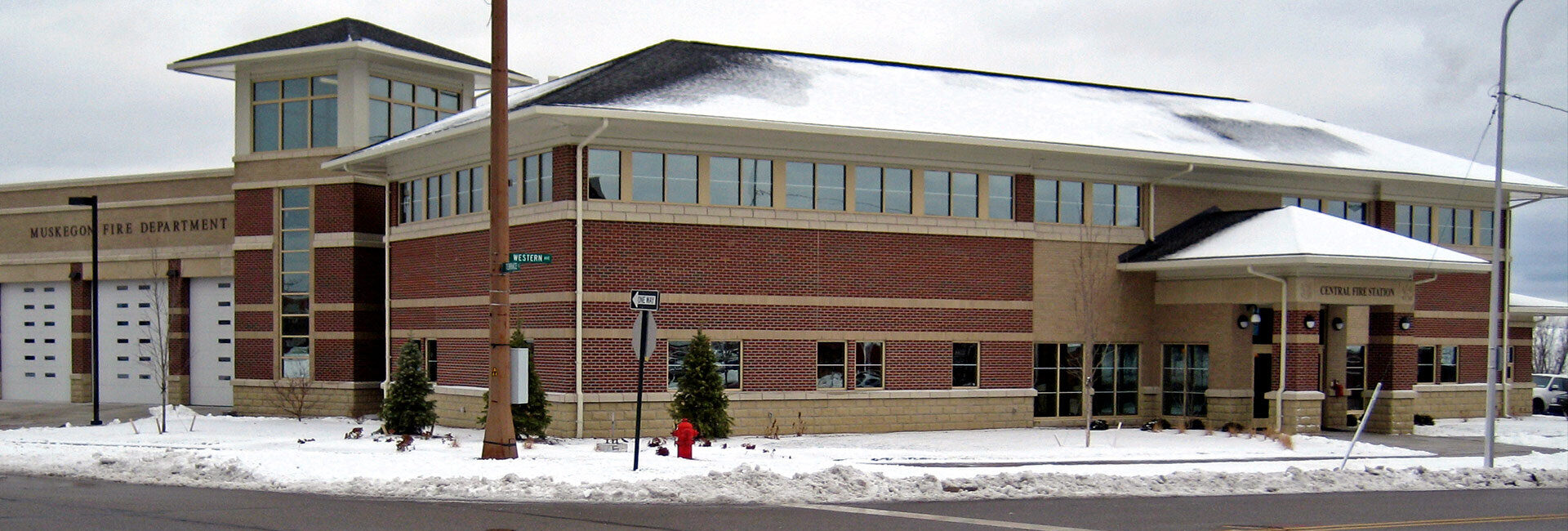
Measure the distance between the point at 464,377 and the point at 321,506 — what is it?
43.1 ft

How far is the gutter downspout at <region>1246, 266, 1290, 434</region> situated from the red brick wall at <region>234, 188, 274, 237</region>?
22.8 metres

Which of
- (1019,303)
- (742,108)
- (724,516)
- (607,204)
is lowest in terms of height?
(724,516)

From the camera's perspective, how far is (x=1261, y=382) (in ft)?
96.5

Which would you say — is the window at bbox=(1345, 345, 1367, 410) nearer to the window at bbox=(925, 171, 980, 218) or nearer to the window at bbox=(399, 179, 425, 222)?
the window at bbox=(925, 171, 980, 218)

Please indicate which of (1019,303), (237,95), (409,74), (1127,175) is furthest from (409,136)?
(1127,175)

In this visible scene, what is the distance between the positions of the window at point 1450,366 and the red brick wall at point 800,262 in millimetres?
13857

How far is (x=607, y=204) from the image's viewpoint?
24.9 meters

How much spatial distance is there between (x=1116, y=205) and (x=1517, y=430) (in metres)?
11.8

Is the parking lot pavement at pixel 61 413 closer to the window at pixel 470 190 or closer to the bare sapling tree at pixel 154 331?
the bare sapling tree at pixel 154 331

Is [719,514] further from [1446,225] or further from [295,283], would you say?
[1446,225]

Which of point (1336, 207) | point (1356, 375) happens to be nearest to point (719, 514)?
point (1356, 375)

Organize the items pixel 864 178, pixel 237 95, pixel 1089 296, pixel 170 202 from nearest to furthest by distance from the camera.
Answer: pixel 864 178
pixel 1089 296
pixel 237 95
pixel 170 202

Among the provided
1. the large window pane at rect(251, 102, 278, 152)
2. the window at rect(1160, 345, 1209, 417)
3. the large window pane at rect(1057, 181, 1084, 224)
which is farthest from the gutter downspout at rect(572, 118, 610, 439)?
the window at rect(1160, 345, 1209, 417)

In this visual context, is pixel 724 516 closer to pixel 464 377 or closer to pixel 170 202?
pixel 464 377
